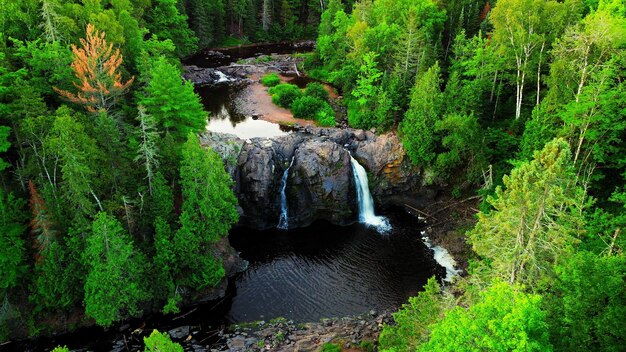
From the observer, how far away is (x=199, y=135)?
40.7 meters

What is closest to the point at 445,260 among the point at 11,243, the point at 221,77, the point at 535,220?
the point at 535,220

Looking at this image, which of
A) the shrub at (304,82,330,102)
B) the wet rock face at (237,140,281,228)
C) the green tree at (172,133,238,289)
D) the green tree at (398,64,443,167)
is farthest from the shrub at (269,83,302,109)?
the green tree at (172,133,238,289)

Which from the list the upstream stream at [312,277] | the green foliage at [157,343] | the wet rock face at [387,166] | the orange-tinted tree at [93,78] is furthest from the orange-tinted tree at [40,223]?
the wet rock face at [387,166]

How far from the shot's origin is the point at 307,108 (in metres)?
52.7

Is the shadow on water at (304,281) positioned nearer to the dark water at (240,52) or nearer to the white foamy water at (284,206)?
the white foamy water at (284,206)

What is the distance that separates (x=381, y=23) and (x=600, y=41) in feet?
87.8

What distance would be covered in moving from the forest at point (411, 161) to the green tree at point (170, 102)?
14 cm

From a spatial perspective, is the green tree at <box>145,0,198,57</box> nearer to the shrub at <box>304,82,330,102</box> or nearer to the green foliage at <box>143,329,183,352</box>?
the shrub at <box>304,82,330,102</box>

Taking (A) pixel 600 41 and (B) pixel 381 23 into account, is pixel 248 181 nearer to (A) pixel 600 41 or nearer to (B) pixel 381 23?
(B) pixel 381 23

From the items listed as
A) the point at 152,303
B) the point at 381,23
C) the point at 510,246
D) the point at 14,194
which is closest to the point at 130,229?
the point at 152,303

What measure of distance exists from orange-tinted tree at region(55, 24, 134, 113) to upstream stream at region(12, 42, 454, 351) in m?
15.1

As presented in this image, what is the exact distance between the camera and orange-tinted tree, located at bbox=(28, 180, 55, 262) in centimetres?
2514

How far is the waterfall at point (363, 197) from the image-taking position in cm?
4244

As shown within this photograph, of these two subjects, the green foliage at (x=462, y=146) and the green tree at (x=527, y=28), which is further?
the green foliage at (x=462, y=146)
